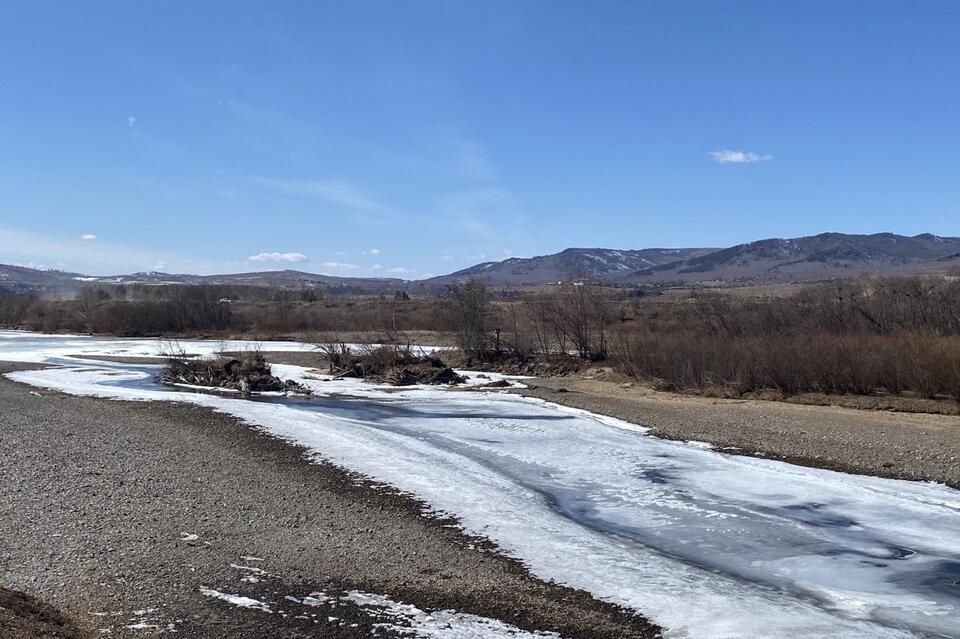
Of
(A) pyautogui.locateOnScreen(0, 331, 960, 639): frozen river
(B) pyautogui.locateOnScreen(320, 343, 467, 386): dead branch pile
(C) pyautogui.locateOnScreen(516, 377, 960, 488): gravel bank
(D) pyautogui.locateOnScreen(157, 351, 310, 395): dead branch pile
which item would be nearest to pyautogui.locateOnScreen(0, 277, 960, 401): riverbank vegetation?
(B) pyautogui.locateOnScreen(320, 343, 467, 386): dead branch pile

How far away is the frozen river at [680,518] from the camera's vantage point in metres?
9.45

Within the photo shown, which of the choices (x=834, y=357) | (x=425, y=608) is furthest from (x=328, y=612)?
(x=834, y=357)

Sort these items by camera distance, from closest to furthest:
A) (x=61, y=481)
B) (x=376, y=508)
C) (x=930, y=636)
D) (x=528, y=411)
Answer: (x=930, y=636), (x=376, y=508), (x=61, y=481), (x=528, y=411)

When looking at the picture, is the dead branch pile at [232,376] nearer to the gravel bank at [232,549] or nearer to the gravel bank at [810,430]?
the gravel bank at [810,430]

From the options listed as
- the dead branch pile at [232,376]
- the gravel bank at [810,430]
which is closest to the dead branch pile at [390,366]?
the dead branch pile at [232,376]

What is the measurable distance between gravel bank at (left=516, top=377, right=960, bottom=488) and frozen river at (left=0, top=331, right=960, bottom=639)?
0.99m

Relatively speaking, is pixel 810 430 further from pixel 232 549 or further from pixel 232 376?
pixel 232 376

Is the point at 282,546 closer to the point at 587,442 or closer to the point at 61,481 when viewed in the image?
the point at 61,481

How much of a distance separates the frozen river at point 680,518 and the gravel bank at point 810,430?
986 mm

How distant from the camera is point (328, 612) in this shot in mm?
8766

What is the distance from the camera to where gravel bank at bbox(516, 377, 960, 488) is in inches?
706

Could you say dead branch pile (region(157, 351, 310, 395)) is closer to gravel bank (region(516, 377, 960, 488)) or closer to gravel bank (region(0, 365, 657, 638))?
gravel bank (region(516, 377, 960, 488))

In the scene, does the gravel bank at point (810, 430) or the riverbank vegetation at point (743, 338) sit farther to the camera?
the riverbank vegetation at point (743, 338)

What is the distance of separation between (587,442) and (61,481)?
12.4m
